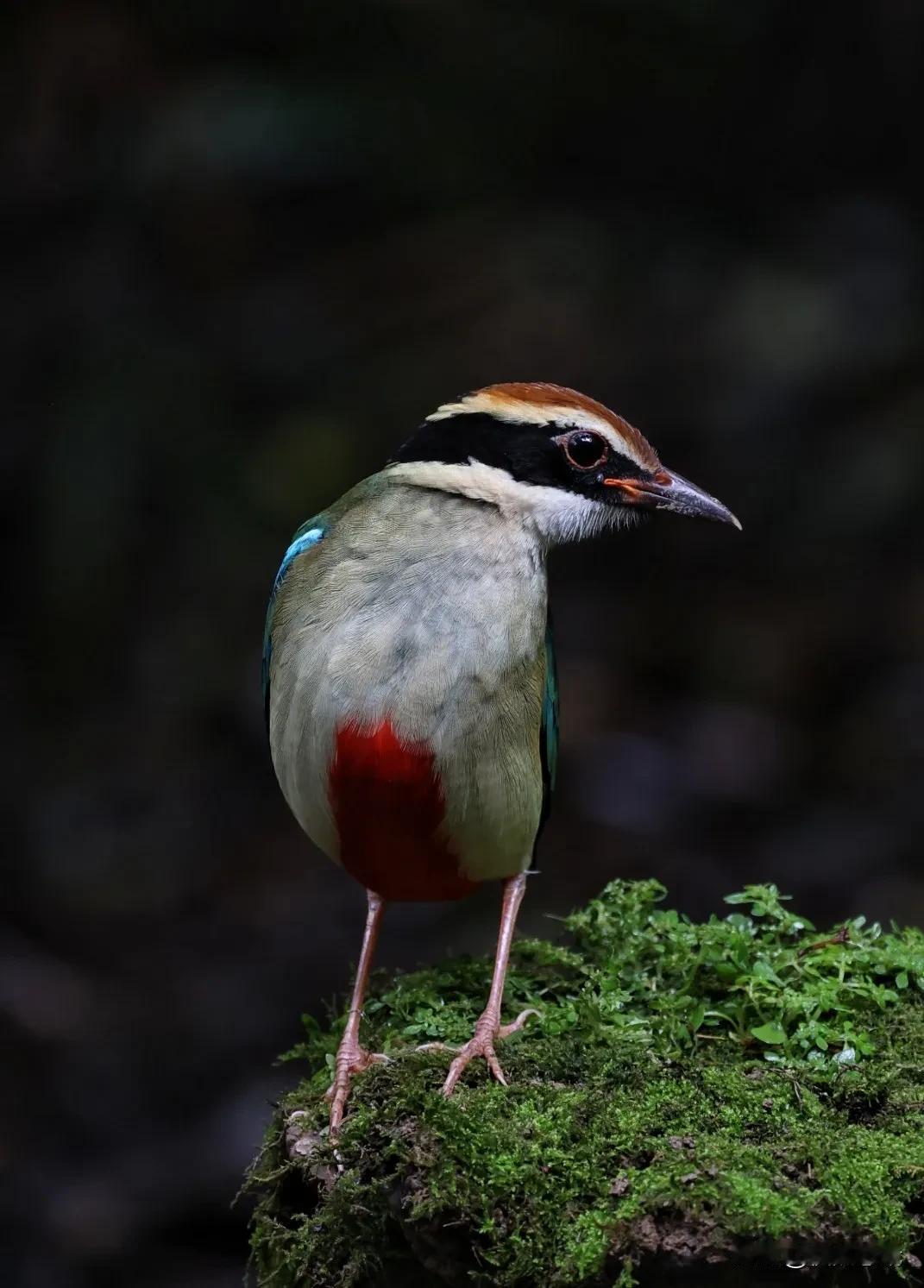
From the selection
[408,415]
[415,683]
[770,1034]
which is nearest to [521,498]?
[415,683]

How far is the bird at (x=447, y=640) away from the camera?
4.71 metres

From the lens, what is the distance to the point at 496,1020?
15.7ft

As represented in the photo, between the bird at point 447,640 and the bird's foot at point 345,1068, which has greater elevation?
the bird at point 447,640

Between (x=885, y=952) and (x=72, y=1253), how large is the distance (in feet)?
12.4

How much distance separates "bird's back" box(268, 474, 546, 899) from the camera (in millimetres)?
4703

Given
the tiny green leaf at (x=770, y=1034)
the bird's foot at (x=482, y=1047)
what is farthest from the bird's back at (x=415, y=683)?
the tiny green leaf at (x=770, y=1034)

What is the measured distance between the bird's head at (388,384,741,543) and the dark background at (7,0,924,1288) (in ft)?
12.1

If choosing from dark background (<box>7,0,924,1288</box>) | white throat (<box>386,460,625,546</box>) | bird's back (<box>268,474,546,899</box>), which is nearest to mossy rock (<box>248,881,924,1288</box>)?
bird's back (<box>268,474,546,899</box>)

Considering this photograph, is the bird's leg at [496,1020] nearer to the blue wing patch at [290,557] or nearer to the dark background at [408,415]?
the blue wing patch at [290,557]

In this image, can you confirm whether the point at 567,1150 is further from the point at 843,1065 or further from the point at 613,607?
the point at 613,607

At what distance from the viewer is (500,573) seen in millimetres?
4812

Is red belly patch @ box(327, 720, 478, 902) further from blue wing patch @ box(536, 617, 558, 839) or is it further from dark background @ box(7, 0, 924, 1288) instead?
dark background @ box(7, 0, 924, 1288)

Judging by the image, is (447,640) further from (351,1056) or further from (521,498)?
(351,1056)

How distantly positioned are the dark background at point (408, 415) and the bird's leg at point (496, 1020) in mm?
2967
